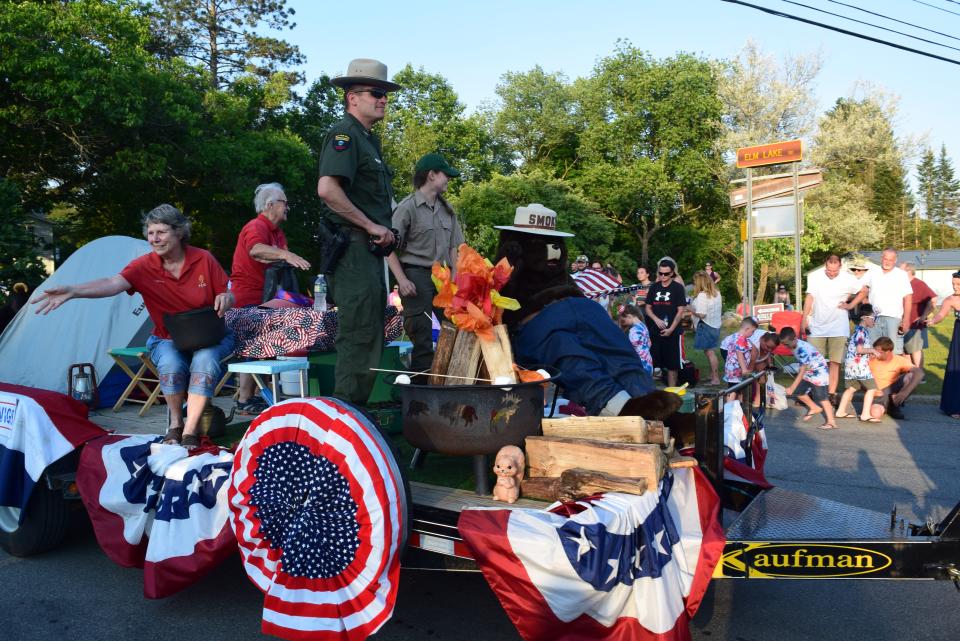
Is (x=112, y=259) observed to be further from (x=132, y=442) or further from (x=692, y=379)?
(x=692, y=379)

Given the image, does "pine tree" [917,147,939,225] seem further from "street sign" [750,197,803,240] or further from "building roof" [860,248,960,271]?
"street sign" [750,197,803,240]

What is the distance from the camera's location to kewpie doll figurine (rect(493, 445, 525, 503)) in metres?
3.02

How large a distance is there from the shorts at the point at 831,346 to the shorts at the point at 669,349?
1.84 meters

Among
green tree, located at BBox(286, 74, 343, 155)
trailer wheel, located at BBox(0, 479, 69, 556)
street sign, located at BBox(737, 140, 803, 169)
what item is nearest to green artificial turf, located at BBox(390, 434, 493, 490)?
trailer wheel, located at BBox(0, 479, 69, 556)

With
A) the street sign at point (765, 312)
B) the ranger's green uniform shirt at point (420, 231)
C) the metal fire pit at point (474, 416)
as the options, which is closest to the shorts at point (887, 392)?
the street sign at point (765, 312)

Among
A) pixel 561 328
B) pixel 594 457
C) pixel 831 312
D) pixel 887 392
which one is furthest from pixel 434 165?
pixel 887 392

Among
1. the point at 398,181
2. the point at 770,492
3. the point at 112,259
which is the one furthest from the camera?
the point at 398,181

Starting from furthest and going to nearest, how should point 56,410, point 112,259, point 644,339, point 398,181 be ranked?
1. point 398,181
2. point 644,339
3. point 112,259
4. point 56,410

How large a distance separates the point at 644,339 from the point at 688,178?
1309 inches

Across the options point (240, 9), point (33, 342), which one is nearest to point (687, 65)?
point (240, 9)

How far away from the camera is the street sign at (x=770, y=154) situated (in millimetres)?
14635

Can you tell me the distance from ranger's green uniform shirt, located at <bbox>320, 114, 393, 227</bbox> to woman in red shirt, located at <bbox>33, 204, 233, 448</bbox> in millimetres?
1016

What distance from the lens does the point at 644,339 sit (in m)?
9.68

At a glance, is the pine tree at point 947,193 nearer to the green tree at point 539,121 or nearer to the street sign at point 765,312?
the green tree at point 539,121
